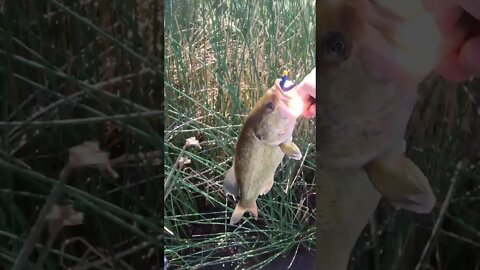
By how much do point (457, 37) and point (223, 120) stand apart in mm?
789

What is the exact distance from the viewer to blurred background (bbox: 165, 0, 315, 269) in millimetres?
2023

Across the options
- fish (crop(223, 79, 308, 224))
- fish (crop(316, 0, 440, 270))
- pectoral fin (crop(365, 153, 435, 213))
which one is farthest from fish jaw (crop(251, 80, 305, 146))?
pectoral fin (crop(365, 153, 435, 213))

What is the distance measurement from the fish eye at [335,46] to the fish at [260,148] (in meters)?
0.32

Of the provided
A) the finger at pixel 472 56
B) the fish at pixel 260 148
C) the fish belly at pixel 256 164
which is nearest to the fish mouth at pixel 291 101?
the fish at pixel 260 148

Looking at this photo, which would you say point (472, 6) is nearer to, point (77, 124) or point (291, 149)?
point (291, 149)

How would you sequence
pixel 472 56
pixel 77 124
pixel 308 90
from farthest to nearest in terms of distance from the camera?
pixel 308 90
pixel 472 56
pixel 77 124

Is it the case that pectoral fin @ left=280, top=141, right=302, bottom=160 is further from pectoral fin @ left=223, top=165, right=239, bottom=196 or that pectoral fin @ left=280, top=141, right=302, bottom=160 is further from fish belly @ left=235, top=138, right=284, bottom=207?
pectoral fin @ left=223, top=165, right=239, bottom=196

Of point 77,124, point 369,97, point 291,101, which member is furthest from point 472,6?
point 77,124

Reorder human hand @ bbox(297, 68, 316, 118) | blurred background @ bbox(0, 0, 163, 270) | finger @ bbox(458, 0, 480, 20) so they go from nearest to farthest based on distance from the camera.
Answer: blurred background @ bbox(0, 0, 163, 270) → finger @ bbox(458, 0, 480, 20) → human hand @ bbox(297, 68, 316, 118)

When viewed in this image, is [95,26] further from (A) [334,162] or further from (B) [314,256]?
(B) [314,256]

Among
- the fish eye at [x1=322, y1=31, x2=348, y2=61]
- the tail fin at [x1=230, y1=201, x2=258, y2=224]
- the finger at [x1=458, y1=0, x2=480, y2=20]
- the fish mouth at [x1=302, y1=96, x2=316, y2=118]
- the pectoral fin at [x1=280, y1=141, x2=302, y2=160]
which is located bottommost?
the tail fin at [x1=230, y1=201, x2=258, y2=224]

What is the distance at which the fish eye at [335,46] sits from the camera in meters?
1.75

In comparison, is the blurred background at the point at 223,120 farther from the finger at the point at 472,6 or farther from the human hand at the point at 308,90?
the finger at the point at 472,6

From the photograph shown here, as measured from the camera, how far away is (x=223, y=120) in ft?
6.80
